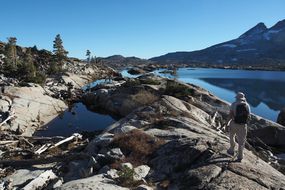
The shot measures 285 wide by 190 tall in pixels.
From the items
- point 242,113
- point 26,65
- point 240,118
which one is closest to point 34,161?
point 240,118

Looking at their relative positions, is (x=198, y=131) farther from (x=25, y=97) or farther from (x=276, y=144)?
(x=25, y=97)

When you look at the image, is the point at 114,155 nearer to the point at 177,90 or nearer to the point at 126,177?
the point at 126,177

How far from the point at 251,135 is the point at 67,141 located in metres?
18.7

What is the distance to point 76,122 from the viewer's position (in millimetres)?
41469

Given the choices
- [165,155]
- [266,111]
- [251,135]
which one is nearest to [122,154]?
[165,155]

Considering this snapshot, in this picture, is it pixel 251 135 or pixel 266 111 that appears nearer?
pixel 251 135

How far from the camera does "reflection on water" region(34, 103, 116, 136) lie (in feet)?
118

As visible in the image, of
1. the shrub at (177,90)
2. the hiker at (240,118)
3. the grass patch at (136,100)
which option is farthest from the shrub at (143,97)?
the hiker at (240,118)

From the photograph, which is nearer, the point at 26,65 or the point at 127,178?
the point at 127,178

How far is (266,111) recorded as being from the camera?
6153cm

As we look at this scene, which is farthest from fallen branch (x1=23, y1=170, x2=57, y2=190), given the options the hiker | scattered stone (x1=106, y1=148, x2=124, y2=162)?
the hiker

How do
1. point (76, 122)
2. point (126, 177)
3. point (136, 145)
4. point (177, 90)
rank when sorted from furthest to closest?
point (177, 90), point (76, 122), point (136, 145), point (126, 177)

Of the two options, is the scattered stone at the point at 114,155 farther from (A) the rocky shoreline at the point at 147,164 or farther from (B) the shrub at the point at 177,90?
(B) the shrub at the point at 177,90

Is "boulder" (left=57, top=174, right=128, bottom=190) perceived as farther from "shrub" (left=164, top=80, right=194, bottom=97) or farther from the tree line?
the tree line
